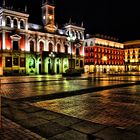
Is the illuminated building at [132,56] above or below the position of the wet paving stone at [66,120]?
above

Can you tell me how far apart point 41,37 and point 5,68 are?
14.8m

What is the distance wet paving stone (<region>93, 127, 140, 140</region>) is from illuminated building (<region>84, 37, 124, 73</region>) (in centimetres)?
6852

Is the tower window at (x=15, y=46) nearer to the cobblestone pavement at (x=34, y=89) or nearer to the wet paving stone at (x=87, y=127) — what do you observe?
the cobblestone pavement at (x=34, y=89)

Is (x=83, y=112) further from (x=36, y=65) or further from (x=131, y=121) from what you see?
(x=36, y=65)

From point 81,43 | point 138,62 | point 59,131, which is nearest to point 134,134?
point 59,131

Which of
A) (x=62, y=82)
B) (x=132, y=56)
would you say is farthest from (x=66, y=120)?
(x=132, y=56)

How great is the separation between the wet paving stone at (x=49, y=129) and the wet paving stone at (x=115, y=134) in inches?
37.1

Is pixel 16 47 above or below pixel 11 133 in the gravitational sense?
above

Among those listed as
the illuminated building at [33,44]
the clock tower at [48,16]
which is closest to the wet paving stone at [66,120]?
the illuminated building at [33,44]

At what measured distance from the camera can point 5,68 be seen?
45.9m

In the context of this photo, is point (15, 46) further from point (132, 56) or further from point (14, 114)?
point (132, 56)

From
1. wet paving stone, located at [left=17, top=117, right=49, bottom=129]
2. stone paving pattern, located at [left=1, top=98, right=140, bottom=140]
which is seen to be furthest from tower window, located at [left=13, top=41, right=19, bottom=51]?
wet paving stone, located at [left=17, top=117, right=49, bottom=129]

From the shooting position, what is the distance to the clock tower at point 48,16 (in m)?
58.1

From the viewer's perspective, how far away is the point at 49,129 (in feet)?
16.4
